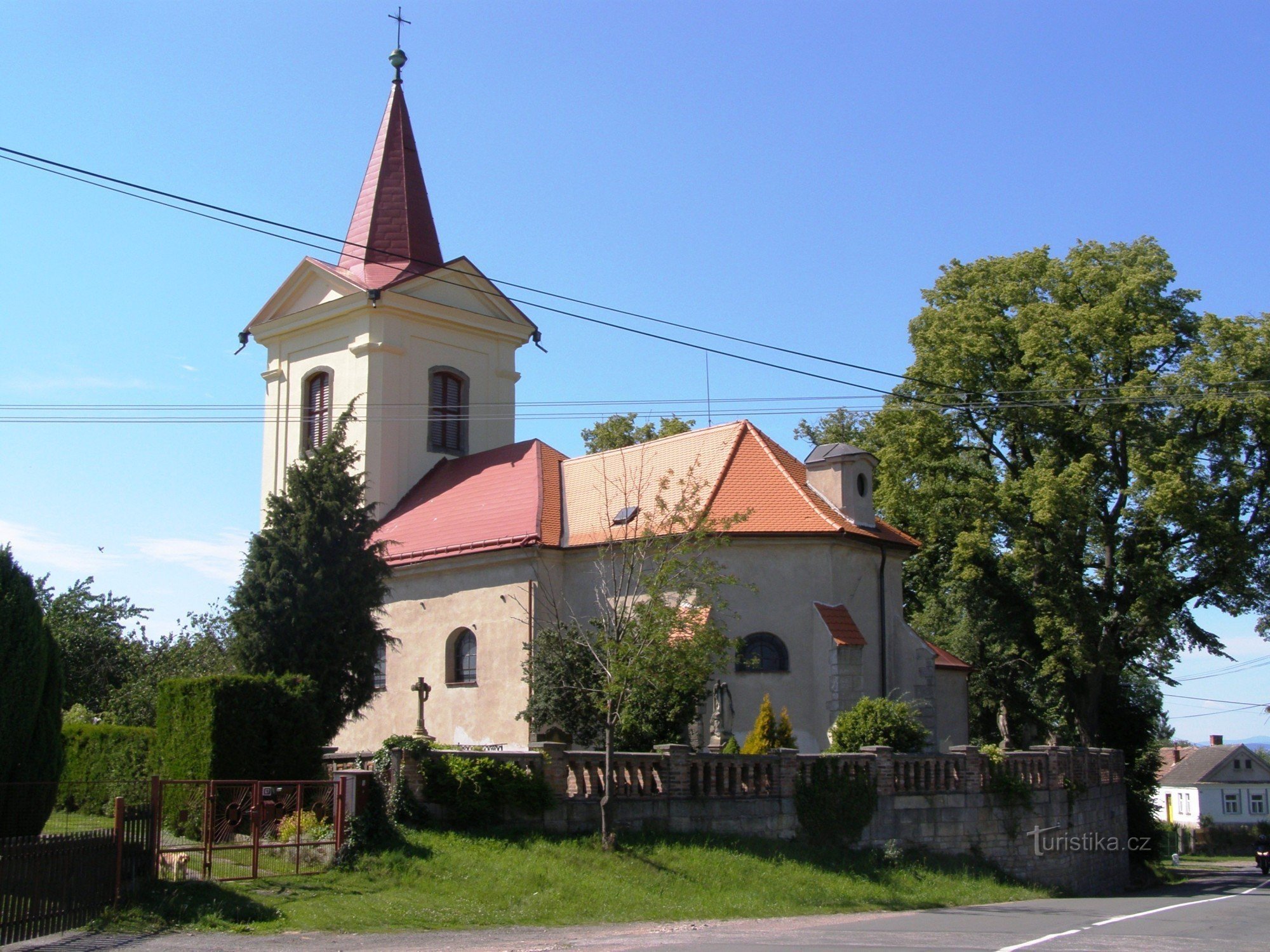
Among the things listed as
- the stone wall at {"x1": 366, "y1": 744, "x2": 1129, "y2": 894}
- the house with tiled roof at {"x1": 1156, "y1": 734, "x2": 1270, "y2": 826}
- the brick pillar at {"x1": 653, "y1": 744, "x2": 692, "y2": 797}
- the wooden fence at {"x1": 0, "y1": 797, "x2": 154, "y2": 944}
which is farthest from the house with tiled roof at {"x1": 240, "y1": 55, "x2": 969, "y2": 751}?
the house with tiled roof at {"x1": 1156, "y1": 734, "x2": 1270, "y2": 826}

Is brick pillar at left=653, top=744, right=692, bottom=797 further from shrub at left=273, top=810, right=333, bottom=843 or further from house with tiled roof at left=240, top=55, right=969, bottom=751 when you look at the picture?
shrub at left=273, top=810, right=333, bottom=843

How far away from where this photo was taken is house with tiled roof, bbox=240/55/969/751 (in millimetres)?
26891

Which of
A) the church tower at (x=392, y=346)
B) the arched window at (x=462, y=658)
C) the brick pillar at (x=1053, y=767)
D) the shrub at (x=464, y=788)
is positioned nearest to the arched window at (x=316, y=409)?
the church tower at (x=392, y=346)

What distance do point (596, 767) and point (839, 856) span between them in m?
4.64

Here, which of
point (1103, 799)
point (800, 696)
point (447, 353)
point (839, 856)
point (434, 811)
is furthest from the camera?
point (447, 353)

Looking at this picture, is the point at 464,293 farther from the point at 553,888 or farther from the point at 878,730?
the point at 553,888

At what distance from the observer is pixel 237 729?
746 inches

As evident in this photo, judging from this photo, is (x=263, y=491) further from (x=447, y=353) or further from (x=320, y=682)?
(x=320, y=682)

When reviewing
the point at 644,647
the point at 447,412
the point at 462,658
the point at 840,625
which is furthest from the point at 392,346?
the point at 644,647

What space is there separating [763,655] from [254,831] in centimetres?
1329

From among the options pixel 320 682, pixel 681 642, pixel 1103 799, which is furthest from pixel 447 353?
pixel 1103 799

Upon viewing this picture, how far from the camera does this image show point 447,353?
1415 inches

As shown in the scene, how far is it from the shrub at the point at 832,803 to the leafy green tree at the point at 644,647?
2.48m

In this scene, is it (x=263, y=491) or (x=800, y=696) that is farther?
(x=263, y=491)
